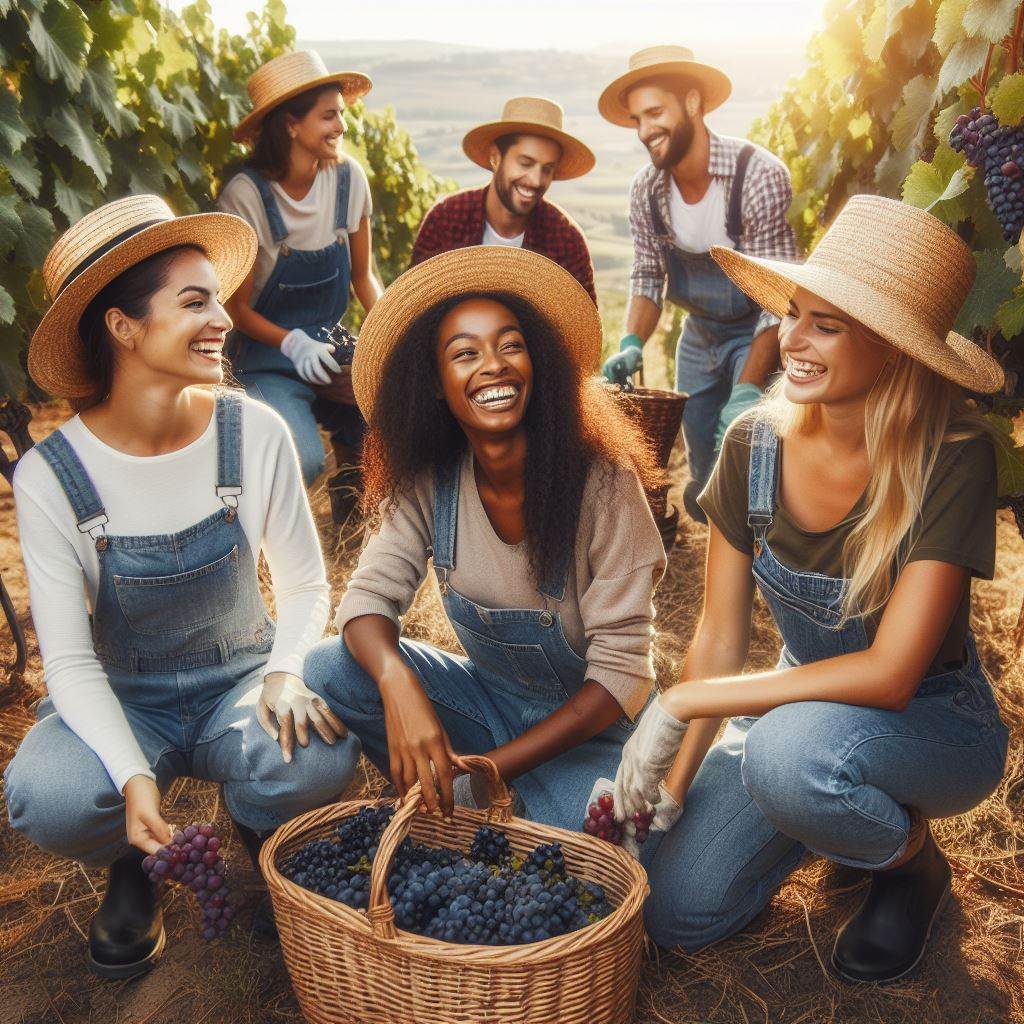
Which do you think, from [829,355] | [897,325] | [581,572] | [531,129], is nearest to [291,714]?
[581,572]

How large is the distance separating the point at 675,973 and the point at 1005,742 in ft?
2.65

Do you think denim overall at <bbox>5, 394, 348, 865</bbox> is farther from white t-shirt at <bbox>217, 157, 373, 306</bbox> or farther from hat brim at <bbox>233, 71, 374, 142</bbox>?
hat brim at <bbox>233, 71, 374, 142</bbox>

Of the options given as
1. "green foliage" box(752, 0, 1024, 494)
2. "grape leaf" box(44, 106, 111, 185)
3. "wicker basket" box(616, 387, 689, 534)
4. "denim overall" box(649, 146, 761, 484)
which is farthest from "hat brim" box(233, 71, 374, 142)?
"green foliage" box(752, 0, 1024, 494)

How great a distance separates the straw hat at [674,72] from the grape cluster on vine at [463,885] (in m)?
2.87

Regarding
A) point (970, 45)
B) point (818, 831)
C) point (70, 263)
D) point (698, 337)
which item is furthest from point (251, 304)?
point (818, 831)

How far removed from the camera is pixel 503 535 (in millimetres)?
2375

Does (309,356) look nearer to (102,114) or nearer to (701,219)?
(102,114)

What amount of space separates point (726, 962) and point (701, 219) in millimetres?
2725

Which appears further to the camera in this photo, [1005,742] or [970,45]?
[970,45]

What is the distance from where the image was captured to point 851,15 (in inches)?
135

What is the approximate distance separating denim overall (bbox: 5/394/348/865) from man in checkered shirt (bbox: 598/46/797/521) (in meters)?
1.82

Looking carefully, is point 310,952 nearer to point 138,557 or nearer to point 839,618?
point 138,557

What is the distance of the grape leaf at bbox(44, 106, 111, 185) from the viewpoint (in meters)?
3.35

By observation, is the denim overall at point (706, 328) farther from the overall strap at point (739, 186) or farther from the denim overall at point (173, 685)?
the denim overall at point (173, 685)
